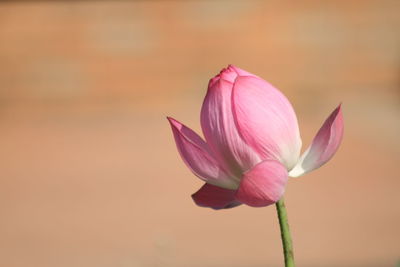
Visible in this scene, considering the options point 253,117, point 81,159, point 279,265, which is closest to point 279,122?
point 253,117

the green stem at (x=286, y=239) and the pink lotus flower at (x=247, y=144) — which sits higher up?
the pink lotus flower at (x=247, y=144)

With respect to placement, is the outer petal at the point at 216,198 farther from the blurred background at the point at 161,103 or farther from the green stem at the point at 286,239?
the blurred background at the point at 161,103

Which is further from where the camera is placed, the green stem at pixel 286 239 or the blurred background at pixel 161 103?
the blurred background at pixel 161 103

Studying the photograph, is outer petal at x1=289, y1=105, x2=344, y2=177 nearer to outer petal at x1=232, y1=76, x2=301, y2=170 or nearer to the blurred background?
outer petal at x1=232, y1=76, x2=301, y2=170

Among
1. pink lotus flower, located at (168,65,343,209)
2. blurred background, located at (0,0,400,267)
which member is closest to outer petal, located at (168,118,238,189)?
pink lotus flower, located at (168,65,343,209)

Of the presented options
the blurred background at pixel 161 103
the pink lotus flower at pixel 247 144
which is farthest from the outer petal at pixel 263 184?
the blurred background at pixel 161 103

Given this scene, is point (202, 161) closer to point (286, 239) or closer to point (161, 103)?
Result: point (286, 239)
